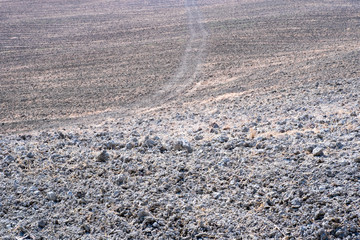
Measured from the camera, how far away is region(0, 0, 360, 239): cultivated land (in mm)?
5578

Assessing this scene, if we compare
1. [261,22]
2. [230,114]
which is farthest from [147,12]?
[230,114]

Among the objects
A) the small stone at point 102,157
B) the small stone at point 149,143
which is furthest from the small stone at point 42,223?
the small stone at point 149,143

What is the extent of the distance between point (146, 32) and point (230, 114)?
18524 millimetres

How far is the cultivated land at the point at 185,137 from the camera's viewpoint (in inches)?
220

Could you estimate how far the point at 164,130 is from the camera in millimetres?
10094

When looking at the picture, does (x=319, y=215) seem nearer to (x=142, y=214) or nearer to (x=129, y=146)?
(x=142, y=214)

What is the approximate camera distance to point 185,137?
28.5 ft

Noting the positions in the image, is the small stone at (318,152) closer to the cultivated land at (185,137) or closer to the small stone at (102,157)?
the cultivated land at (185,137)

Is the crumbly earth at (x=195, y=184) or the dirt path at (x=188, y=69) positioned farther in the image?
the dirt path at (x=188, y=69)

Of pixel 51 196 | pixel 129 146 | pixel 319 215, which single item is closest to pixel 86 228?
pixel 51 196

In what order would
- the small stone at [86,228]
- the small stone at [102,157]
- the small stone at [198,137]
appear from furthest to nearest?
1. the small stone at [198,137]
2. the small stone at [102,157]
3. the small stone at [86,228]

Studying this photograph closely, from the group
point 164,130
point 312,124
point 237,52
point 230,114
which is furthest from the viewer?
point 237,52

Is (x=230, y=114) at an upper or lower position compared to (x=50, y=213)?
lower

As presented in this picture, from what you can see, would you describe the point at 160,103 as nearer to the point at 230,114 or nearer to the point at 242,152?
the point at 230,114
